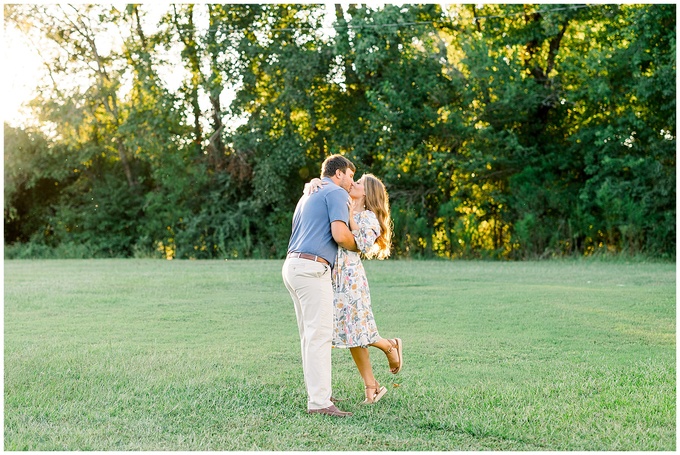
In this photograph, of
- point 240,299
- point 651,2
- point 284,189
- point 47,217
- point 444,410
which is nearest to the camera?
point 444,410

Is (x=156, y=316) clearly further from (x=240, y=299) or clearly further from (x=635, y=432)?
(x=635, y=432)

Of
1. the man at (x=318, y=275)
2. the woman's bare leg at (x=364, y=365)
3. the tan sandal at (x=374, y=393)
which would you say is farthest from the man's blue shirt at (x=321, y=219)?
the tan sandal at (x=374, y=393)

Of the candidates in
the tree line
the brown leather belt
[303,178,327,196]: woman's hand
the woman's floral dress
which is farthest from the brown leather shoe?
the tree line

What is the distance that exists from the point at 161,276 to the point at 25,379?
422 inches

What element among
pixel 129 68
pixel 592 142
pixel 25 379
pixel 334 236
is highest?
pixel 129 68

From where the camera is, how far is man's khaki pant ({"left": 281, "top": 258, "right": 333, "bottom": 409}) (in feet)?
19.3

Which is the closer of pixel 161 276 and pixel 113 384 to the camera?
pixel 113 384

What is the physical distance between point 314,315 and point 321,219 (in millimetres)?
642

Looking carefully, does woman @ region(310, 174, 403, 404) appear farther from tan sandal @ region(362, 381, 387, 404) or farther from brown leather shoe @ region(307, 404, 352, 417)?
brown leather shoe @ region(307, 404, 352, 417)

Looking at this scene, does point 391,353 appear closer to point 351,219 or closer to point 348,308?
point 348,308

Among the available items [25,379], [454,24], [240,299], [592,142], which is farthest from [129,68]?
[25,379]

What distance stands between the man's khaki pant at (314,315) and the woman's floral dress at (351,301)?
0.83 feet

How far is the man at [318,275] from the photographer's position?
231 inches

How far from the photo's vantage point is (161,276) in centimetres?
1767
